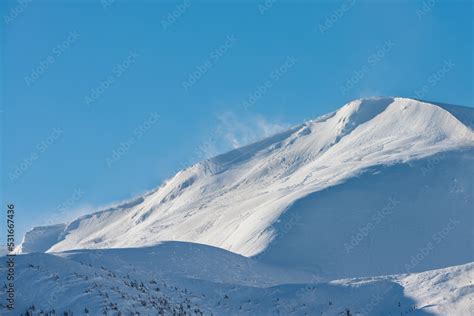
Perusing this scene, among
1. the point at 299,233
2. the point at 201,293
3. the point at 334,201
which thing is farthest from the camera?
the point at 334,201

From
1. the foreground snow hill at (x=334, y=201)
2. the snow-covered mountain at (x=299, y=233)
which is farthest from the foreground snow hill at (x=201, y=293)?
the foreground snow hill at (x=334, y=201)

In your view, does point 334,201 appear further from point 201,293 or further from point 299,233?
point 201,293

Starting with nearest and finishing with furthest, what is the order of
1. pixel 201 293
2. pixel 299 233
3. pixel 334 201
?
pixel 201 293, pixel 299 233, pixel 334 201

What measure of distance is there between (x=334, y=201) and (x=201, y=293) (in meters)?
30.3

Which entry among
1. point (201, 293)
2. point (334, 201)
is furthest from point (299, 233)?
point (201, 293)

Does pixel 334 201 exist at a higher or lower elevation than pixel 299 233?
higher

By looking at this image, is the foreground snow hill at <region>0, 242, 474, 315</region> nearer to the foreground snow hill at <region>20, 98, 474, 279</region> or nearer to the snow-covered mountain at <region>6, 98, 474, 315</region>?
the snow-covered mountain at <region>6, 98, 474, 315</region>

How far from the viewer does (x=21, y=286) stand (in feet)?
84.0

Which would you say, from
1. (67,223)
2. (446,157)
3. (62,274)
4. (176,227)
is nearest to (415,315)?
(62,274)

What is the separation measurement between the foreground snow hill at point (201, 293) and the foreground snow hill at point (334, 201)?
15.6 metres

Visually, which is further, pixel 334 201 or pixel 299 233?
pixel 334 201

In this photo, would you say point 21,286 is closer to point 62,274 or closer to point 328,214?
point 62,274

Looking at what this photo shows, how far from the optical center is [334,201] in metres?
59.5

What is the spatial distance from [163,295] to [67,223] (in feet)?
256
